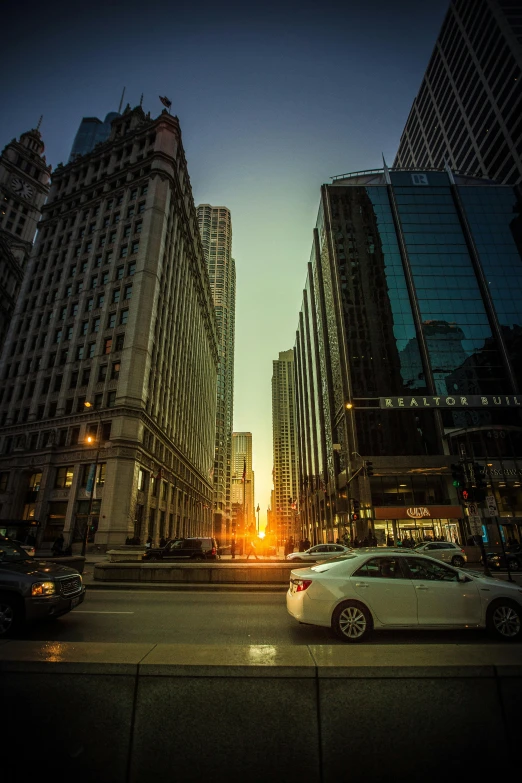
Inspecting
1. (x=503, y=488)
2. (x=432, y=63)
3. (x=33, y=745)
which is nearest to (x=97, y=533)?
(x=33, y=745)

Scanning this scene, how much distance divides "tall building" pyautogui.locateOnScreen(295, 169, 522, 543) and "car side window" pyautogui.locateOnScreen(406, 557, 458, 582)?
106 feet

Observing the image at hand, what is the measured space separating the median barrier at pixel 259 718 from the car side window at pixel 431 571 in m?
4.57

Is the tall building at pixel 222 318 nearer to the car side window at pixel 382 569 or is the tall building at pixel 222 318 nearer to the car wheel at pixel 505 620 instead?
the car side window at pixel 382 569

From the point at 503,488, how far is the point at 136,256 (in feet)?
182

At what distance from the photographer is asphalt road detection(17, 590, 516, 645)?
6.79 m

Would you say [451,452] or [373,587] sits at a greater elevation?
[451,452]

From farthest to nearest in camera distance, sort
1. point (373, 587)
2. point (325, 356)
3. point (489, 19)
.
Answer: point (489, 19)
point (325, 356)
point (373, 587)

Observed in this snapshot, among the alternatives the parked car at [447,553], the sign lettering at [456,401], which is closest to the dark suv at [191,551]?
the parked car at [447,553]

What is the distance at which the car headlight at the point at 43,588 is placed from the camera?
22.7 feet

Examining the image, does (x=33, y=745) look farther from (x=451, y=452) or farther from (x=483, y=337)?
(x=483, y=337)

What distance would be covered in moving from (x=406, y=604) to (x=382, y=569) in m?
0.69

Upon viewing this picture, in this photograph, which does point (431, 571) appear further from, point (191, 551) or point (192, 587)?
point (191, 551)

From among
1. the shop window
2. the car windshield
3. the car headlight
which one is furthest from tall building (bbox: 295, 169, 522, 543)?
the car headlight

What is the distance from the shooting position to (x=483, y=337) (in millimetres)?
52219
